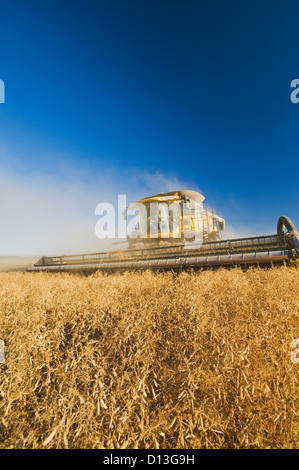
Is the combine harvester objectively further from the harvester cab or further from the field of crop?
the field of crop

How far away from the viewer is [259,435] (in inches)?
49.9

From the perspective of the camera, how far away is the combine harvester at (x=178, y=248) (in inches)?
179

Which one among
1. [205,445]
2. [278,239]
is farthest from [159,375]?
[278,239]

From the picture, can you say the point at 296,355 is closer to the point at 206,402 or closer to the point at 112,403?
the point at 206,402

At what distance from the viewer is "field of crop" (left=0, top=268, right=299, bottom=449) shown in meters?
1.33

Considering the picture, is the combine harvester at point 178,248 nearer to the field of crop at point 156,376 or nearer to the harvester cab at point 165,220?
the harvester cab at point 165,220

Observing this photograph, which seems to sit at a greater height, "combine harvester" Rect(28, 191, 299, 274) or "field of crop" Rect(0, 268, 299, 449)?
"combine harvester" Rect(28, 191, 299, 274)

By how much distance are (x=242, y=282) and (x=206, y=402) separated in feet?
7.11

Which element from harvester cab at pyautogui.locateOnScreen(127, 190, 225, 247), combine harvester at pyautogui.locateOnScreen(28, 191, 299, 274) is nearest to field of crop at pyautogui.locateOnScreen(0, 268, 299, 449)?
combine harvester at pyautogui.locateOnScreen(28, 191, 299, 274)

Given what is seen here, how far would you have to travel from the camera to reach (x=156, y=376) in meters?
1.68

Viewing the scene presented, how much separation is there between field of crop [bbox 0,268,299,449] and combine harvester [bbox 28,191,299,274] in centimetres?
201

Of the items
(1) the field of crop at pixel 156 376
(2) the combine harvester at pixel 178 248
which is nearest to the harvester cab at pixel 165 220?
(2) the combine harvester at pixel 178 248

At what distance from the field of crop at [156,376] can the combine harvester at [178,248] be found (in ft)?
6.59

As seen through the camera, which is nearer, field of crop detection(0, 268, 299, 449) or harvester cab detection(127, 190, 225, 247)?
field of crop detection(0, 268, 299, 449)
